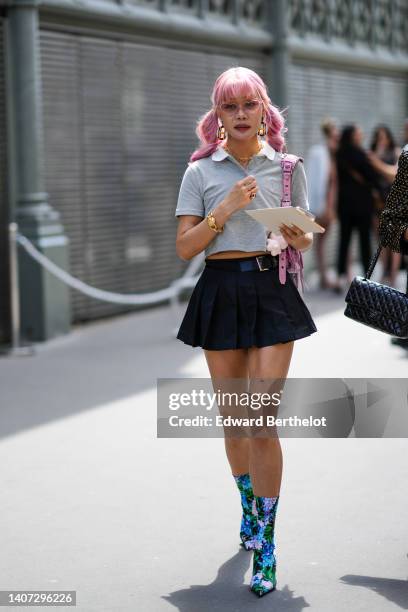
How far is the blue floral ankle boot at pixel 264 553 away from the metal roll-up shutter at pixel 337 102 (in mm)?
12593

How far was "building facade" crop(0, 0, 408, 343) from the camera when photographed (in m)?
11.2

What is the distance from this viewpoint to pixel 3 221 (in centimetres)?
1133

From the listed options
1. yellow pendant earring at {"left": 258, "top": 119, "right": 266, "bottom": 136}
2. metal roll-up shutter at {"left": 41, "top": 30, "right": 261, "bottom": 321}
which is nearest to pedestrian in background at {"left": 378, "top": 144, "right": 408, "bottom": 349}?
yellow pendant earring at {"left": 258, "top": 119, "right": 266, "bottom": 136}

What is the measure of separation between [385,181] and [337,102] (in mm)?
4810

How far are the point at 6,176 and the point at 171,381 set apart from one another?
10.7ft

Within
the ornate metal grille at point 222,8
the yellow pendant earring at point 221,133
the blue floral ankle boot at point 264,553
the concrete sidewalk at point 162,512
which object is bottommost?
the concrete sidewalk at point 162,512

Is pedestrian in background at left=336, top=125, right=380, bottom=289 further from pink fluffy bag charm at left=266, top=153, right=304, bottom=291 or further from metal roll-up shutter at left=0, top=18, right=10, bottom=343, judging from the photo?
pink fluffy bag charm at left=266, top=153, right=304, bottom=291

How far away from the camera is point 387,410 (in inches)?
318

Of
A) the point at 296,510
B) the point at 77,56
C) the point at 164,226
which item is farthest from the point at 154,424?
the point at 164,226

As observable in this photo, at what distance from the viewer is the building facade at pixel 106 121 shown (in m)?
11.2

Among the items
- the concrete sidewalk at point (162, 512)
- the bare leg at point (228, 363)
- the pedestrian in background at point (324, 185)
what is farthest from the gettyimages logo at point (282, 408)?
the pedestrian in background at point (324, 185)

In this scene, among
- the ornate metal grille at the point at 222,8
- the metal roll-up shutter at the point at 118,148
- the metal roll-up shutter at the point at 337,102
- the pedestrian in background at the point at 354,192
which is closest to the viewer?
the metal roll-up shutter at the point at 118,148

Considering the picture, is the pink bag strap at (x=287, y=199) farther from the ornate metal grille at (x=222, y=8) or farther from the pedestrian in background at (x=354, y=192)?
the pedestrian in background at (x=354, y=192)

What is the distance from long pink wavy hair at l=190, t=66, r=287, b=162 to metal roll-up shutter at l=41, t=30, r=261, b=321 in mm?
7218
